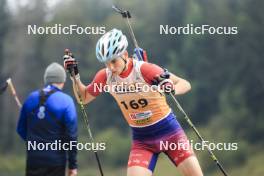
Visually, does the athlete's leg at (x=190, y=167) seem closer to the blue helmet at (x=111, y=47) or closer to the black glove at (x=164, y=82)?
the black glove at (x=164, y=82)

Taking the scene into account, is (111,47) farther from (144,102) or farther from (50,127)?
(50,127)

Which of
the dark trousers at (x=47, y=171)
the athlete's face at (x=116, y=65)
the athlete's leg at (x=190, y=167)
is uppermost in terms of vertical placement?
the athlete's face at (x=116, y=65)

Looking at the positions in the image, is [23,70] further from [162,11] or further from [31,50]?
[162,11]

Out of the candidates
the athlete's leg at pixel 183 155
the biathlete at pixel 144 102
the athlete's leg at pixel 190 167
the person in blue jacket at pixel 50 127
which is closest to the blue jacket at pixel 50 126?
the person in blue jacket at pixel 50 127

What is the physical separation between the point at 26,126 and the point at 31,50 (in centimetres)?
4899

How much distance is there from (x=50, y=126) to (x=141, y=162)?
119cm

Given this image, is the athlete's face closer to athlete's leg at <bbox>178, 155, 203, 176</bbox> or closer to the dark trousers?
athlete's leg at <bbox>178, 155, 203, 176</bbox>

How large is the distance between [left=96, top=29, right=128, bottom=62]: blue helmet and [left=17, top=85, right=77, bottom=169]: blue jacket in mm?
913

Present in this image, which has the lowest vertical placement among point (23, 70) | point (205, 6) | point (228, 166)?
point (228, 166)

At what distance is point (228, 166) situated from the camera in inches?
1487

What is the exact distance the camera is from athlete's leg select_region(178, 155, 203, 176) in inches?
269

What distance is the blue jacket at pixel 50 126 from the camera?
24.3ft

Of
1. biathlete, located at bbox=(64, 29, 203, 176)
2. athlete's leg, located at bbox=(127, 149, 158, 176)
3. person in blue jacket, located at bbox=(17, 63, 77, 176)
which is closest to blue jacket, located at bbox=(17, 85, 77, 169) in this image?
person in blue jacket, located at bbox=(17, 63, 77, 176)

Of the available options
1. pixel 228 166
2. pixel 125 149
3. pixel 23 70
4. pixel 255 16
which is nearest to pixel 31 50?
pixel 23 70
